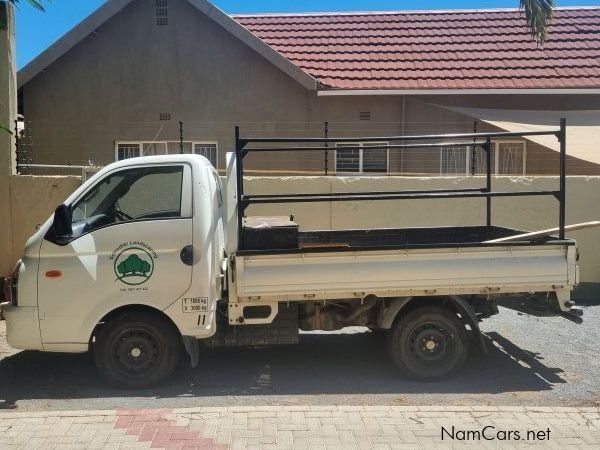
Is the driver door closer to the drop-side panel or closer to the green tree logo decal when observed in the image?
the green tree logo decal

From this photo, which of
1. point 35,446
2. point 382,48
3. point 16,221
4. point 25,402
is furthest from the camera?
point 382,48

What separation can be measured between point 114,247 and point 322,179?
14.7ft

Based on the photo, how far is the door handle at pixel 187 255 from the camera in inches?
214

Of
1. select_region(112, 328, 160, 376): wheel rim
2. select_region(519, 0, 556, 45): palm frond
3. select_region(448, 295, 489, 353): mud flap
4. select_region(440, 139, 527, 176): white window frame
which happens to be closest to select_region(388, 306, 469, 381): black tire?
select_region(448, 295, 489, 353): mud flap

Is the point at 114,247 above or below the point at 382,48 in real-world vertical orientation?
below

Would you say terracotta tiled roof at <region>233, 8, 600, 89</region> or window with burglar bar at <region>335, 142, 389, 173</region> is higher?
terracotta tiled roof at <region>233, 8, 600, 89</region>

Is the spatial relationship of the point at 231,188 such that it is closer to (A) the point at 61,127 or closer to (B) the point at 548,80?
(A) the point at 61,127

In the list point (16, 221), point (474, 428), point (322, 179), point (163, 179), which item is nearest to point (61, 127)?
point (16, 221)

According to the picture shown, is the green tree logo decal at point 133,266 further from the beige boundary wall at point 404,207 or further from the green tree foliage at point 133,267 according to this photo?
the beige boundary wall at point 404,207

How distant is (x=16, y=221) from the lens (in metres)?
9.30

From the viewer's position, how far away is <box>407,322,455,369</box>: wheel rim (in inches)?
229

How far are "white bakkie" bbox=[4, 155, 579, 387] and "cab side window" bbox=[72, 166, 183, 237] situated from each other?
0.01m

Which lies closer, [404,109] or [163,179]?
[163,179]

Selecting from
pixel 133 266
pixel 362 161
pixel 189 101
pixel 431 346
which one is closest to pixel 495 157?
pixel 362 161
